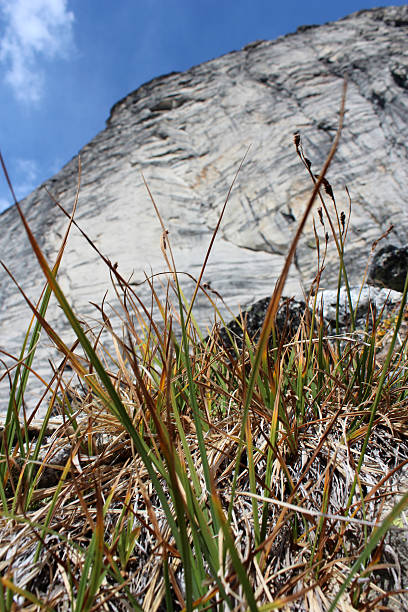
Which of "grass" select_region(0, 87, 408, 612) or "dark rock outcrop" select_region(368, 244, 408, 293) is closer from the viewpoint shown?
"grass" select_region(0, 87, 408, 612)

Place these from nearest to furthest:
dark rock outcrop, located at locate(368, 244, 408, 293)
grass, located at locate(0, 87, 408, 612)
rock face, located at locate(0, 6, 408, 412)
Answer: grass, located at locate(0, 87, 408, 612) → dark rock outcrop, located at locate(368, 244, 408, 293) → rock face, located at locate(0, 6, 408, 412)

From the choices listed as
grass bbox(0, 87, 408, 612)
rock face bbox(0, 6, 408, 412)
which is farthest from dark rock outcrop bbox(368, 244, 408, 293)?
grass bbox(0, 87, 408, 612)

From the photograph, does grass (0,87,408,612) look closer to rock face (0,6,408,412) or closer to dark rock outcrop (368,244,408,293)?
dark rock outcrop (368,244,408,293)

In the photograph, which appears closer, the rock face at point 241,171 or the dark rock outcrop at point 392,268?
the dark rock outcrop at point 392,268

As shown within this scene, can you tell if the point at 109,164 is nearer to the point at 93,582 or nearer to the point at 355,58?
the point at 355,58

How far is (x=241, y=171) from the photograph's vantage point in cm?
857

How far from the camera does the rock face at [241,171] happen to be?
20.5 feet

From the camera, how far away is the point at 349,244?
6195 millimetres

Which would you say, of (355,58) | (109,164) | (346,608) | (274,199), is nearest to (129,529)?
(346,608)

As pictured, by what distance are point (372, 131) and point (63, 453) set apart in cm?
909

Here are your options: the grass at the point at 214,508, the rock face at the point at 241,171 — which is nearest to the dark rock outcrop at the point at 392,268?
the rock face at the point at 241,171

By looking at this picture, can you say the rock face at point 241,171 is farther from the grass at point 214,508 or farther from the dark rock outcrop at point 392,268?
the grass at point 214,508

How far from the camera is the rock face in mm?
Result: 6250

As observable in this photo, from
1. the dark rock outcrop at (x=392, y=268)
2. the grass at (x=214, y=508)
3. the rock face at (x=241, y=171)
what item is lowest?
the grass at (x=214, y=508)
